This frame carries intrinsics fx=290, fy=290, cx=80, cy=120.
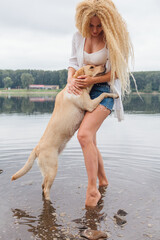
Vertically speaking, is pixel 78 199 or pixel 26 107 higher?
pixel 26 107

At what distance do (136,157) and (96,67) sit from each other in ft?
9.85

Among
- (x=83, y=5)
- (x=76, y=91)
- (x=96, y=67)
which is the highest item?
(x=83, y=5)

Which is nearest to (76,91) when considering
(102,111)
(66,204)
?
(102,111)

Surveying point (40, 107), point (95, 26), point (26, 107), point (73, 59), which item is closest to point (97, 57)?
point (95, 26)

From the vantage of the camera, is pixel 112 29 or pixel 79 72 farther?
pixel 79 72

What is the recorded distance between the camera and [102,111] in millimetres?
4246

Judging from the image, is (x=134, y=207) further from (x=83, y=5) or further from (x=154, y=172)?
(x=83, y=5)

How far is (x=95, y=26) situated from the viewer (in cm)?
409

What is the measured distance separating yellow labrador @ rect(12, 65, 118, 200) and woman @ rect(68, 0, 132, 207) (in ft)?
0.38

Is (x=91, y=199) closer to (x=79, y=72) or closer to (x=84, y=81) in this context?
(x=84, y=81)

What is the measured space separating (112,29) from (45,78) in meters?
91.7

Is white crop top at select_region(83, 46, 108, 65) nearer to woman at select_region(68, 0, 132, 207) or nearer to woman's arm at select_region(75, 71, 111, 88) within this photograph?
woman at select_region(68, 0, 132, 207)

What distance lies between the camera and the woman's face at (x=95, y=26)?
13.2 ft

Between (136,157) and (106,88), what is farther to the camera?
(136,157)
